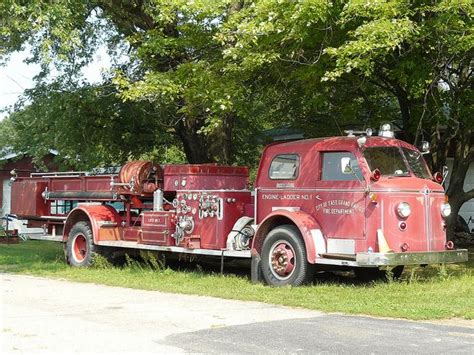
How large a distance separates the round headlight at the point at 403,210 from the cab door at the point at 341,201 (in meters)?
0.52

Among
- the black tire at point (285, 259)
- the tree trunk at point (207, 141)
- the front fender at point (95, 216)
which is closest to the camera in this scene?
the black tire at point (285, 259)

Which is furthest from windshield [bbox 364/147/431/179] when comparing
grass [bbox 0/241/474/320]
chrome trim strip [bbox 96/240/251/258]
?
chrome trim strip [bbox 96/240/251/258]

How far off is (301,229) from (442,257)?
2.21 m

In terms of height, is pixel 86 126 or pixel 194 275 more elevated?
pixel 86 126

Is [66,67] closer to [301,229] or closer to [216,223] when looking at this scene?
[216,223]

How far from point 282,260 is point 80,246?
5809mm

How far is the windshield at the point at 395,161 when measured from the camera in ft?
35.6

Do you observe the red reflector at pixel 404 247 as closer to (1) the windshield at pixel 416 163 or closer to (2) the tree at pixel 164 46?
(1) the windshield at pixel 416 163

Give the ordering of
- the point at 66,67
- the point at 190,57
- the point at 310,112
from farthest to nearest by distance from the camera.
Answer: the point at 66,67, the point at 310,112, the point at 190,57

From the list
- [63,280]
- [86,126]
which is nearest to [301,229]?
[63,280]

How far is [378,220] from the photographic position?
1029 centimetres

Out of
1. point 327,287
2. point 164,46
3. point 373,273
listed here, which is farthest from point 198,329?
point 164,46

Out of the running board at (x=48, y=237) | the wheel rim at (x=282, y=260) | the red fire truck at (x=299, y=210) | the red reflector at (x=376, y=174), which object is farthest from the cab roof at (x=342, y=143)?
the running board at (x=48, y=237)

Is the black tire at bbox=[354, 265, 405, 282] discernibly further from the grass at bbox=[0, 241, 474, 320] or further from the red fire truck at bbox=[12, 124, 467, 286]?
the grass at bbox=[0, 241, 474, 320]
